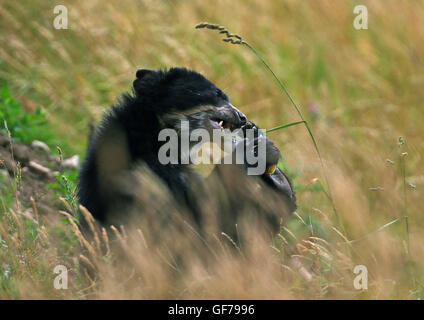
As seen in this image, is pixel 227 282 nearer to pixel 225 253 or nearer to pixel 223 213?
pixel 225 253

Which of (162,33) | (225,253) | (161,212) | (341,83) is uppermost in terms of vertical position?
(162,33)

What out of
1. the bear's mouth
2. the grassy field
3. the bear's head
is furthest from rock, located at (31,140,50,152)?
the bear's mouth

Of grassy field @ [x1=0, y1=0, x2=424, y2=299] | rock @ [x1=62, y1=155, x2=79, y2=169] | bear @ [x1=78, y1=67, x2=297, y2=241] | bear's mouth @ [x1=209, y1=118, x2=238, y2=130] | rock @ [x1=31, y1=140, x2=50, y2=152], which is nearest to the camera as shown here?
bear @ [x1=78, y1=67, x2=297, y2=241]

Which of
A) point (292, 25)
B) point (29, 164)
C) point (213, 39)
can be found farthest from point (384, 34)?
point (29, 164)

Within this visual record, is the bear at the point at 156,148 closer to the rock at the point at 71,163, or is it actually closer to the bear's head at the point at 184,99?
the bear's head at the point at 184,99

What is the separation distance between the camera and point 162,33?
8.00 meters

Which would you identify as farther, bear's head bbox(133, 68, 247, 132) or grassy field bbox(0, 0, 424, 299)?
grassy field bbox(0, 0, 424, 299)

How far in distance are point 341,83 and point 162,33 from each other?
2453 millimetres

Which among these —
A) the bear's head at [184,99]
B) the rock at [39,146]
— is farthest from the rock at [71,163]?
the bear's head at [184,99]

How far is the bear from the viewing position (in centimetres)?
375

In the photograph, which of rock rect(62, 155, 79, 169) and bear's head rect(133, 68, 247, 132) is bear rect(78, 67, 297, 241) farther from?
rock rect(62, 155, 79, 169)

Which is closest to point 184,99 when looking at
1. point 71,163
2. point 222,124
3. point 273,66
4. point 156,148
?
point 222,124

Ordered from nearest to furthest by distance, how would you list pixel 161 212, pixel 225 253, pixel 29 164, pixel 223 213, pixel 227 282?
pixel 227 282, pixel 225 253, pixel 161 212, pixel 223 213, pixel 29 164

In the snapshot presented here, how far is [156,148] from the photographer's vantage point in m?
4.03
